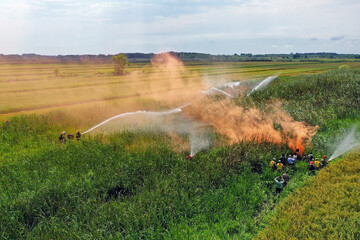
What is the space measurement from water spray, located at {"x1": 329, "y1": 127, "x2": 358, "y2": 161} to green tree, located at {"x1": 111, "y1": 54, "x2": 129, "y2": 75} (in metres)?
38.2

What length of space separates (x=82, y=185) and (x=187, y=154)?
19.6ft

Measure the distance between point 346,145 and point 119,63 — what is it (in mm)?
40508

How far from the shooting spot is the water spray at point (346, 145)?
14509 millimetres

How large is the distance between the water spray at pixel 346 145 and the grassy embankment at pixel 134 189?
0.73 m

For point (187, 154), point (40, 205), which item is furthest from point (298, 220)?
point (40, 205)

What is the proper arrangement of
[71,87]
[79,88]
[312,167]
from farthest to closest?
[71,87]
[79,88]
[312,167]

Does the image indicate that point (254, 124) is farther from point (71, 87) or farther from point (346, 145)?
point (71, 87)

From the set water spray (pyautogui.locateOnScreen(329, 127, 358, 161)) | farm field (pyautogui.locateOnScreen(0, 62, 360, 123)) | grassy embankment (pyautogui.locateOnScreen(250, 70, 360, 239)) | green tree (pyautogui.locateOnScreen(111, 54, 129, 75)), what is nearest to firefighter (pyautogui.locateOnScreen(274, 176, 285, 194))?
grassy embankment (pyautogui.locateOnScreen(250, 70, 360, 239))

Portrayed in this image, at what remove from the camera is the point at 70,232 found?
859 cm

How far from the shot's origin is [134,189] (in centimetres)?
1162

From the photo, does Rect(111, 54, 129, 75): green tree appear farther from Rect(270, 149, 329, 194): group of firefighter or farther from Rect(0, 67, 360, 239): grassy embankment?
Rect(270, 149, 329, 194): group of firefighter

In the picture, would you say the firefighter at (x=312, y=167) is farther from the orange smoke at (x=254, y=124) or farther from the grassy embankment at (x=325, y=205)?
the orange smoke at (x=254, y=124)

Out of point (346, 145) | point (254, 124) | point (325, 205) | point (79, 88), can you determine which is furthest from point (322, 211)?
point (79, 88)

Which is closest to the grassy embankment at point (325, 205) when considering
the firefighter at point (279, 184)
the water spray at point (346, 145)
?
the water spray at point (346, 145)
